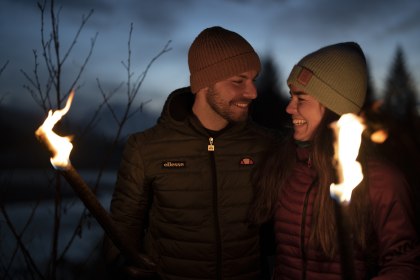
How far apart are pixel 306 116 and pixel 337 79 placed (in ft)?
1.16

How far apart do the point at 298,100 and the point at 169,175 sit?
4.07ft

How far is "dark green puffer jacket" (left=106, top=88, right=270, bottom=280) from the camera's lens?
296 centimetres

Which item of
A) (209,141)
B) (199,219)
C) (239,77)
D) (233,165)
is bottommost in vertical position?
(199,219)

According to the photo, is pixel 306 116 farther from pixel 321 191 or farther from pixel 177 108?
pixel 177 108

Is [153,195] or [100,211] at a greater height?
[100,211]

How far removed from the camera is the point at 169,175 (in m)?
3.13

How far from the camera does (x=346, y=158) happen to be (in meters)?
1.13

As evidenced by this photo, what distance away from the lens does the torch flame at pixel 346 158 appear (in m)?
1.02

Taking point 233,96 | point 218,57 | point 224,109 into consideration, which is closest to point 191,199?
point 224,109

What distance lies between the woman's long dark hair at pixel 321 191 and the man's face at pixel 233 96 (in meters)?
0.47

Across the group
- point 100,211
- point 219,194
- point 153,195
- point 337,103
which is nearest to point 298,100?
point 337,103

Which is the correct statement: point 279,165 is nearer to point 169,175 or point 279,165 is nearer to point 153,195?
point 169,175

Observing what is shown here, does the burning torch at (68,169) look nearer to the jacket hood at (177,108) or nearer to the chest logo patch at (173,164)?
the chest logo patch at (173,164)

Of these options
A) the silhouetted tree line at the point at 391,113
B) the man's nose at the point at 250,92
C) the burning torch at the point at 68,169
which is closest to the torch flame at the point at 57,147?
the burning torch at the point at 68,169
